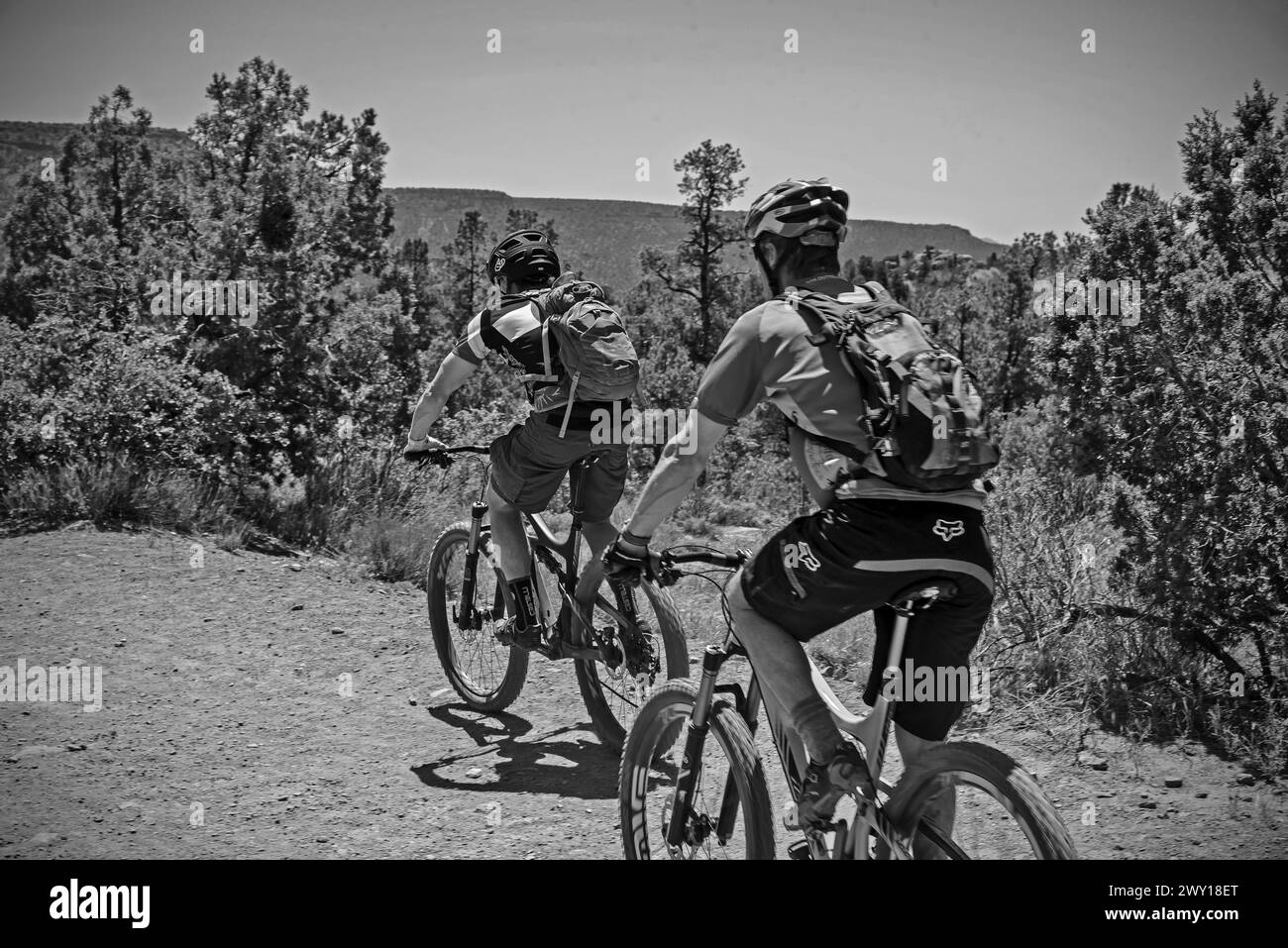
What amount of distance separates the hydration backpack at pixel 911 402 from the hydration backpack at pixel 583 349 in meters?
1.96

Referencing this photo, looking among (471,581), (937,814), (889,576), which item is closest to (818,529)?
(889,576)

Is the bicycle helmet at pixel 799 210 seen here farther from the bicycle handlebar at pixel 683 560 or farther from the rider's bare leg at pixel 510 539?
the rider's bare leg at pixel 510 539

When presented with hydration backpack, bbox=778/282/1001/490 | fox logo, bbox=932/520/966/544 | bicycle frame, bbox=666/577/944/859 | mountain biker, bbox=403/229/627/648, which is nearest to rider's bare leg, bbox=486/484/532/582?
mountain biker, bbox=403/229/627/648

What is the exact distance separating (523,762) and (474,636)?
1010 mm

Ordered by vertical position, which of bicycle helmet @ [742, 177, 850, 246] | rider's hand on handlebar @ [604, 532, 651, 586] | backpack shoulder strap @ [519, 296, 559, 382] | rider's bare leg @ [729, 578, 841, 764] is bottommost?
rider's bare leg @ [729, 578, 841, 764]

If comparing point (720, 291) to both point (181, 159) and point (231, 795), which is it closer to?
point (181, 159)

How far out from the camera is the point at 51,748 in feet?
15.6

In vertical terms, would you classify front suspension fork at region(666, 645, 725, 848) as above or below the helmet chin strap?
below

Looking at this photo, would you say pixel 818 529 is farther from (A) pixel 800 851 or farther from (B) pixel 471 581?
(B) pixel 471 581

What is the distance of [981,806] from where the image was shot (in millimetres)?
2602

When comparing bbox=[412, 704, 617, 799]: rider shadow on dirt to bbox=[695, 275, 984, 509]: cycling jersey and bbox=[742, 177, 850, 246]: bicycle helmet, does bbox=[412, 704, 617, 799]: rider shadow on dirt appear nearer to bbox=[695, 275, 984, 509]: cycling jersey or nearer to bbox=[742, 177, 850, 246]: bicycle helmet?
bbox=[695, 275, 984, 509]: cycling jersey

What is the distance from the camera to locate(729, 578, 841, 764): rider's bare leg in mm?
2744

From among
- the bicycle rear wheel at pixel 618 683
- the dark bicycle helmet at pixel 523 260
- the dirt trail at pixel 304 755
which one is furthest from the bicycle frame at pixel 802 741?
the dark bicycle helmet at pixel 523 260

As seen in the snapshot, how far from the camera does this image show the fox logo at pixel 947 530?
253 cm
